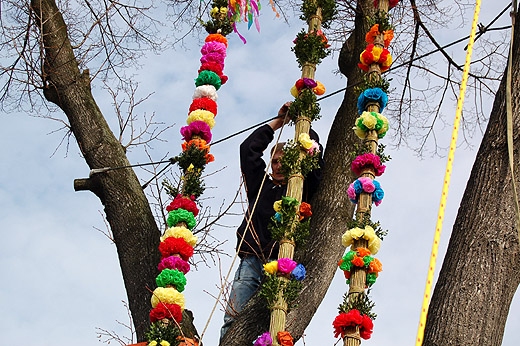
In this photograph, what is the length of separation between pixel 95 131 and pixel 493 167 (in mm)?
2479

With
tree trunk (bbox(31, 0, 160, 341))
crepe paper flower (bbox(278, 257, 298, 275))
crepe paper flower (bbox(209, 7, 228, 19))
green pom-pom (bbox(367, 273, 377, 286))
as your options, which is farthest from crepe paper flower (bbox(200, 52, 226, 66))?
green pom-pom (bbox(367, 273, 377, 286))

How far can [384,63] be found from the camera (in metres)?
4.11

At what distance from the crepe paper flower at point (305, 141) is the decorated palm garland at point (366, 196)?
0.28m

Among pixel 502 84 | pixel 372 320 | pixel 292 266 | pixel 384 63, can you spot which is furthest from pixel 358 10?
pixel 372 320

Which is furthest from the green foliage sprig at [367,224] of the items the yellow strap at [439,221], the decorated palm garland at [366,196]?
the yellow strap at [439,221]

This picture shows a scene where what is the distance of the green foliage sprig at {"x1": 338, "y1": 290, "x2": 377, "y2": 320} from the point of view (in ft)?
11.1

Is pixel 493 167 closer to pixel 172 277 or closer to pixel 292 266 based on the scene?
pixel 292 266

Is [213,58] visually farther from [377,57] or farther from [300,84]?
[377,57]

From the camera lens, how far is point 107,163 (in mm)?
4555

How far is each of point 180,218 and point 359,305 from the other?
3.51 feet

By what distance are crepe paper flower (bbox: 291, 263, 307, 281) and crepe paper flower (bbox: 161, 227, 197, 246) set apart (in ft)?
1.90

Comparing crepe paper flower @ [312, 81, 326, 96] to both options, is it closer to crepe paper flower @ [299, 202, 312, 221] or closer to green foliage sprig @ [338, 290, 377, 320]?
crepe paper flower @ [299, 202, 312, 221]

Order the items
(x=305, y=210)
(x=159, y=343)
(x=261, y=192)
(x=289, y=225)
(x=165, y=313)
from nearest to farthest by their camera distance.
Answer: (x=159, y=343), (x=165, y=313), (x=289, y=225), (x=305, y=210), (x=261, y=192)

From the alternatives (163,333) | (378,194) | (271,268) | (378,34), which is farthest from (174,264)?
(378,34)
